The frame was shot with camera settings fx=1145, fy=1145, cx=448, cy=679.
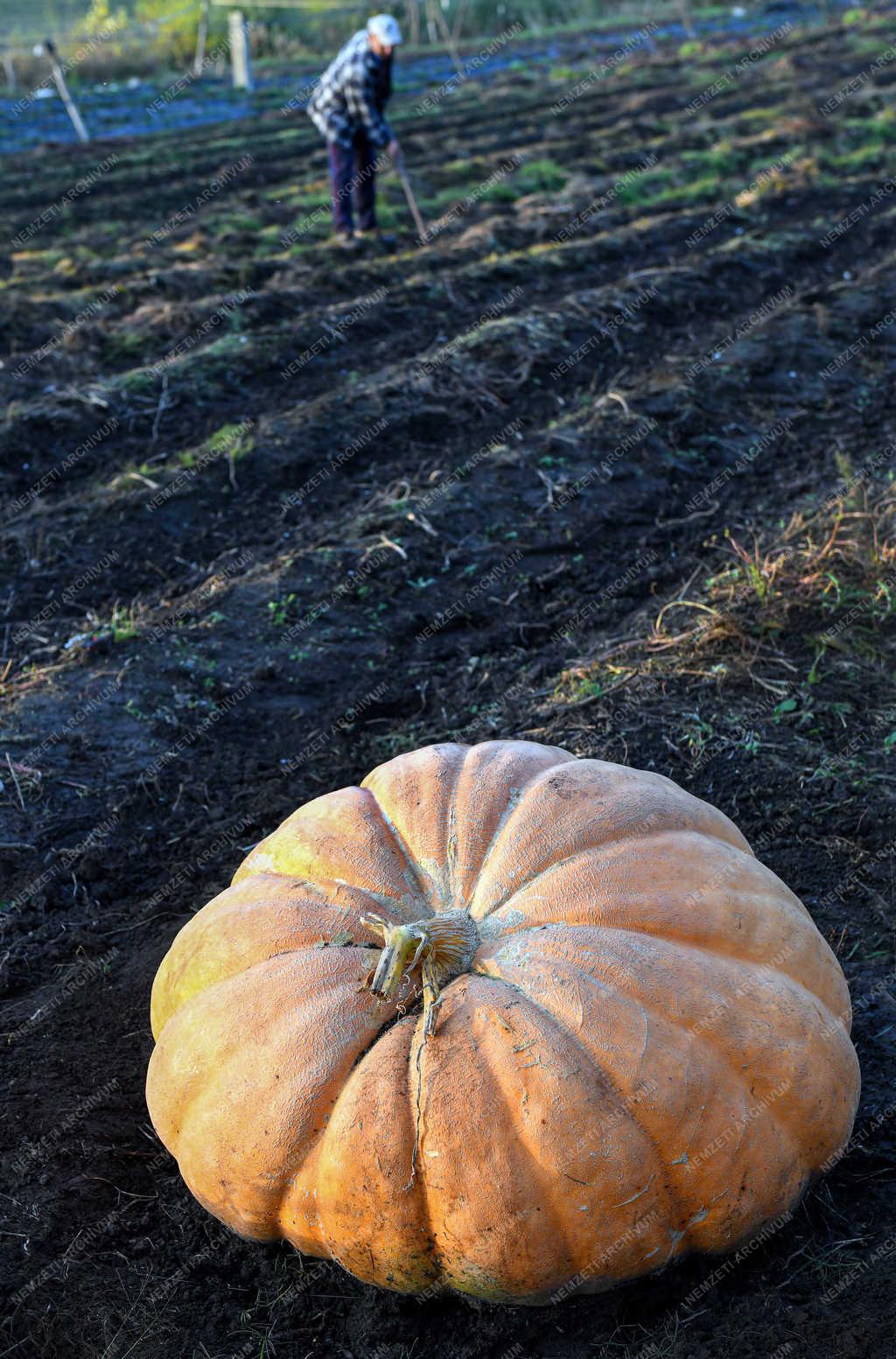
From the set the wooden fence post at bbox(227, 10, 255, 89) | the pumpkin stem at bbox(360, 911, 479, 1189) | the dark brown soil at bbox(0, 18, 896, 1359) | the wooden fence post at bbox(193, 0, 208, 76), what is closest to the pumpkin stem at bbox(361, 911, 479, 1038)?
the pumpkin stem at bbox(360, 911, 479, 1189)

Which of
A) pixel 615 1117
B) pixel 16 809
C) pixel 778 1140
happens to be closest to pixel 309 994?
pixel 615 1117

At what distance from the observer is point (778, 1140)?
7.77 feet

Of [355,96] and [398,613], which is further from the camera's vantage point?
[355,96]

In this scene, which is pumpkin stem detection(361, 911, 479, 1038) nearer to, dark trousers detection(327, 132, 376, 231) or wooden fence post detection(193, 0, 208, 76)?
dark trousers detection(327, 132, 376, 231)

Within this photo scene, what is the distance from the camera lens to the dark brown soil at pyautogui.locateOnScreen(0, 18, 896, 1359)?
2639mm

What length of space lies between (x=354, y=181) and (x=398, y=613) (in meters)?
7.12

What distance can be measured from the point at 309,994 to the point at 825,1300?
1257 millimetres

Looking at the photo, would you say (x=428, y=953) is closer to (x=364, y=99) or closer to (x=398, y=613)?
(x=398, y=613)

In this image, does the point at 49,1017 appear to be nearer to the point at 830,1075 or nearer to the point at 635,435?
the point at 830,1075

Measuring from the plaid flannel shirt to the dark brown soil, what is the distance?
1125mm

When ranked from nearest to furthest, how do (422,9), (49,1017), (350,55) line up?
(49,1017) → (350,55) → (422,9)

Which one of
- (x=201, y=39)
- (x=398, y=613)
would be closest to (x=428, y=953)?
(x=398, y=613)

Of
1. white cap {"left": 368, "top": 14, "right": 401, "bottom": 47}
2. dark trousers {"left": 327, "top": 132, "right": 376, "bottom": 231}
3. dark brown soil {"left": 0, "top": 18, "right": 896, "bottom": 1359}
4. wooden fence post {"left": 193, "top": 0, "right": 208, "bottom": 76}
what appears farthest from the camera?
wooden fence post {"left": 193, "top": 0, "right": 208, "bottom": 76}

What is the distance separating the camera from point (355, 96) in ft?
34.9
